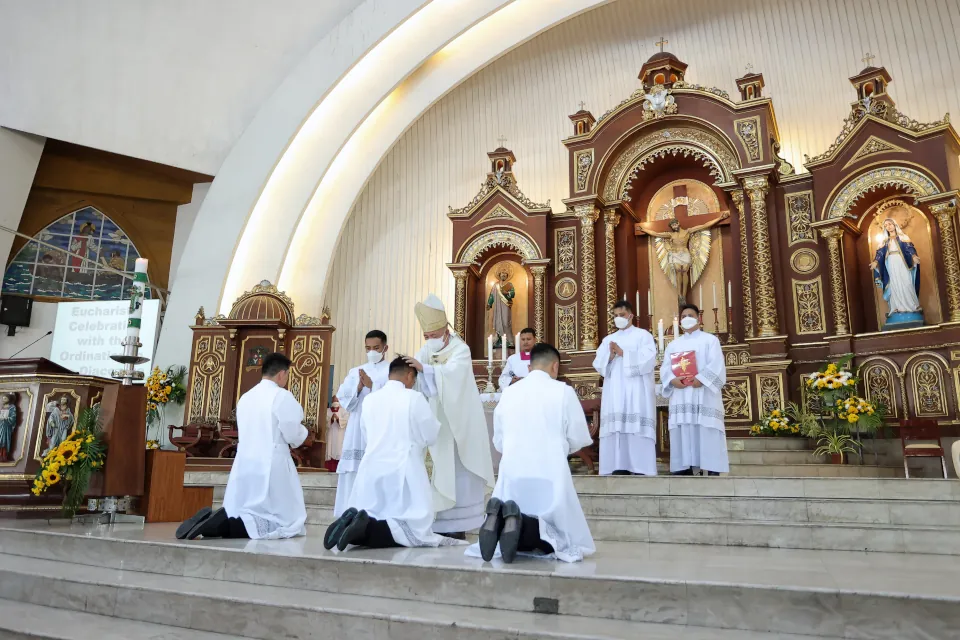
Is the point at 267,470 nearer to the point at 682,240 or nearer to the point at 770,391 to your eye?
the point at 770,391

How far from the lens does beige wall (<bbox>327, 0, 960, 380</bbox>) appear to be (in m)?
12.5

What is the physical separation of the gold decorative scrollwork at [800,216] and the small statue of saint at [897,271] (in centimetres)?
96

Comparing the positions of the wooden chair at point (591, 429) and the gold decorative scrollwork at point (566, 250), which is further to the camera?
the gold decorative scrollwork at point (566, 250)

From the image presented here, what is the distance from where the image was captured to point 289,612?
3.46m

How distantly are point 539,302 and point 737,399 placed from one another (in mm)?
3472

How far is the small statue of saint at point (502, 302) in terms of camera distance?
42.0 feet

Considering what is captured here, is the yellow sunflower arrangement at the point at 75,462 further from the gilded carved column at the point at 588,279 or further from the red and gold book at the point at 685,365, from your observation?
the gilded carved column at the point at 588,279

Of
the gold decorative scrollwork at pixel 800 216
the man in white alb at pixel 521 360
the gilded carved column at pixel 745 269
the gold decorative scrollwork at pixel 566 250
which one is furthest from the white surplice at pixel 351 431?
the gold decorative scrollwork at pixel 800 216

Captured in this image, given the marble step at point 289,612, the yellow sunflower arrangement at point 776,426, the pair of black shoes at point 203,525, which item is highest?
the yellow sunflower arrangement at point 776,426

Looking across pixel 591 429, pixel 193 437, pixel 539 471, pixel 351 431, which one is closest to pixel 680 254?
pixel 591 429

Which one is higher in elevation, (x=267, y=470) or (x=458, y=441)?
(x=458, y=441)

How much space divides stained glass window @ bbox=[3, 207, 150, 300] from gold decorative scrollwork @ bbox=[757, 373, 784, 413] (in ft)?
36.5

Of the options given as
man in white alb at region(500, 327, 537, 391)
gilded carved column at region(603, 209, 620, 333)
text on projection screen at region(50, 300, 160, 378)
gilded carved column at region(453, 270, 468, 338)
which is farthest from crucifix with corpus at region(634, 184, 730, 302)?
text on projection screen at region(50, 300, 160, 378)

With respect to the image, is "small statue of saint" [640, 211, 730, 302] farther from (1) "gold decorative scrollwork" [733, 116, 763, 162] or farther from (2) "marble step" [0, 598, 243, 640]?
(2) "marble step" [0, 598, 243, 640]
